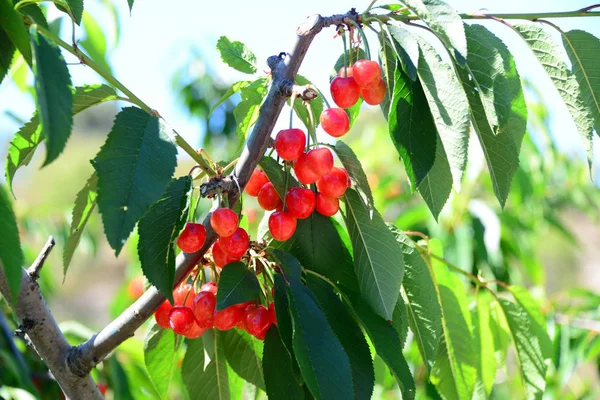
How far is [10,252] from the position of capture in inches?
20.4

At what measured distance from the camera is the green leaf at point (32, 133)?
748 mm

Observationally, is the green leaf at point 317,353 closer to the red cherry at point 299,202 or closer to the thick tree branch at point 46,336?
the red cherry at point 299,202

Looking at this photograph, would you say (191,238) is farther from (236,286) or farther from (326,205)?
(326,205)

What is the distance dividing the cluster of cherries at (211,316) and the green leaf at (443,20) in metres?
0.34

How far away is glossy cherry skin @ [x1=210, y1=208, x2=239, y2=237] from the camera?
706 mm

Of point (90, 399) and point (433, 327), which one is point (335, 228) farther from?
point (90, 399)

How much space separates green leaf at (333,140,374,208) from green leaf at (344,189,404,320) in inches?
0.9

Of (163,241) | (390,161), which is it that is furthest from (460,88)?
(390,161)

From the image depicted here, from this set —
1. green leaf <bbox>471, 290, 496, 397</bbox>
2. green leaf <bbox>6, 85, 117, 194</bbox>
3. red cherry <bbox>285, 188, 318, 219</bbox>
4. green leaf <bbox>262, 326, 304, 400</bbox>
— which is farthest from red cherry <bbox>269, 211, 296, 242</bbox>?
green leaf <bbox>471, 290, 496, 397</bbox>

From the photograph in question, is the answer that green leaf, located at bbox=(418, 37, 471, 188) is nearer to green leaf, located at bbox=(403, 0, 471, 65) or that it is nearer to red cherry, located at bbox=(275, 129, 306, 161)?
green leaf, located at bbox=(403, 0, 471, 65)

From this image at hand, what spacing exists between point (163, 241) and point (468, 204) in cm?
155

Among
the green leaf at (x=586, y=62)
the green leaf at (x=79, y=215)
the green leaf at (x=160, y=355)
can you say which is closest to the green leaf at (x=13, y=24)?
the green leaf at (x=79, y=215)

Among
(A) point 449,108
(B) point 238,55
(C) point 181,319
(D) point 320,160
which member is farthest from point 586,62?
(C) point 181,319

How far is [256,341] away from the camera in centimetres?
89
